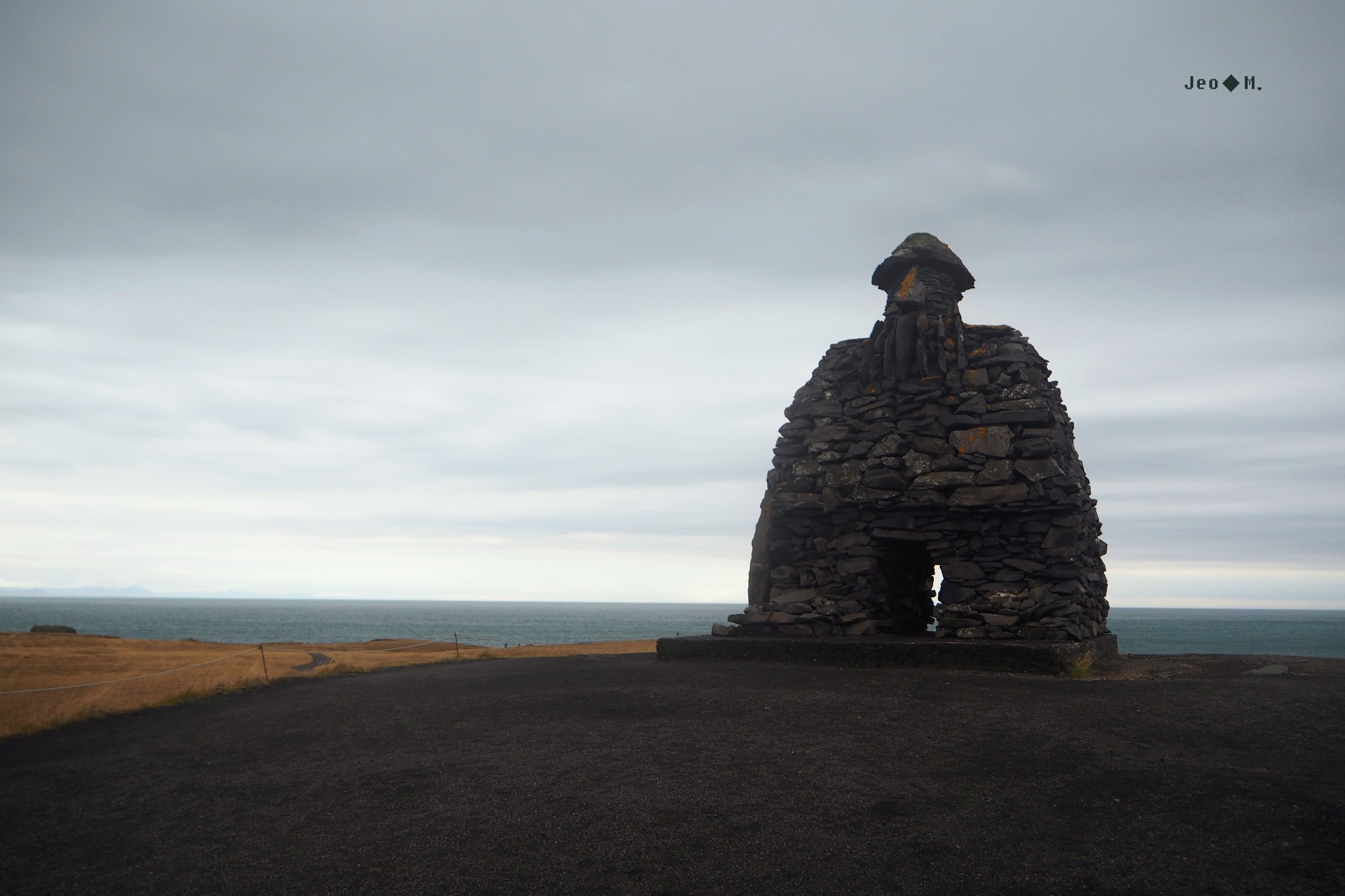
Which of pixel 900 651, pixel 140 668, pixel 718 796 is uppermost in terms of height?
pixel 900 651

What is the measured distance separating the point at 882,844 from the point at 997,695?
15.0 ft

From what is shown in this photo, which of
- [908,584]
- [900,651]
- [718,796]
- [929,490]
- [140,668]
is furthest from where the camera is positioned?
[140,668]

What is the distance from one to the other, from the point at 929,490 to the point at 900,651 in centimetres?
277

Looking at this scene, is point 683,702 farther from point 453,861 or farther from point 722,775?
point 453,861

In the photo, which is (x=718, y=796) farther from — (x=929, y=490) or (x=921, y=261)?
(x=921, y=261)

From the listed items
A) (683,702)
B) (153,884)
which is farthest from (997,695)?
(153,884)

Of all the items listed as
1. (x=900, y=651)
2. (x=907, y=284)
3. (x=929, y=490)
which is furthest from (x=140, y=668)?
(x=907, y=284)

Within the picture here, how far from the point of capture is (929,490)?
12.1 m

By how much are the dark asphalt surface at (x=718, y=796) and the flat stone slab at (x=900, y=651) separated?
3.67 ft

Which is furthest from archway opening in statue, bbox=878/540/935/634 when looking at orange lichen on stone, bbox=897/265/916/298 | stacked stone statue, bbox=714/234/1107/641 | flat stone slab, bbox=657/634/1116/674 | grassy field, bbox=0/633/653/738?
grassy field, bbox=0/633/653/738

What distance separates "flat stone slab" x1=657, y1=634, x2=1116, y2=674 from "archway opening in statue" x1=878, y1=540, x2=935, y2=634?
4.67 feet

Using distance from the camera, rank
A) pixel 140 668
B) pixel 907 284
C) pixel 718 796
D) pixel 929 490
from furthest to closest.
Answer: pixel 140 668
pixel 907 284
pixel 929 490
pixel 718 796

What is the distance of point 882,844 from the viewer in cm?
439

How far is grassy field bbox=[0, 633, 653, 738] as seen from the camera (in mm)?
10039
